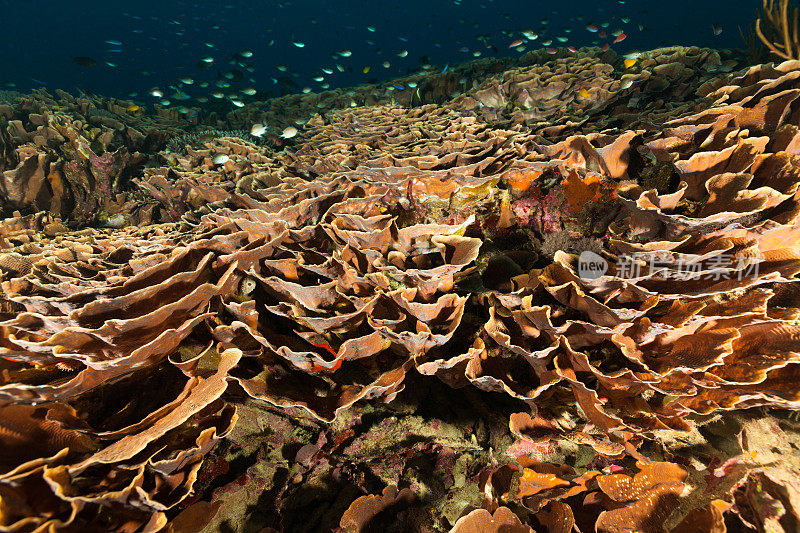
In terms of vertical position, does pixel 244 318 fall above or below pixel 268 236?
below

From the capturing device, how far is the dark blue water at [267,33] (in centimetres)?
7056

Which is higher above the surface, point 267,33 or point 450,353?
point 267,33

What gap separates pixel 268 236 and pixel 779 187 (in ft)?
12.6

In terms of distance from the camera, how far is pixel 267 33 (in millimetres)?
82562

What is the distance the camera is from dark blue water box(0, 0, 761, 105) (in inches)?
2778

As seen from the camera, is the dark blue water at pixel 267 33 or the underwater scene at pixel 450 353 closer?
the underwater scene at pixel 450 353

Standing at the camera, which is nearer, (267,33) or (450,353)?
(450,353)

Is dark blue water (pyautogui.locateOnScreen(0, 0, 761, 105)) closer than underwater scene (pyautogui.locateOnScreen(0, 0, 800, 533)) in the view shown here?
No

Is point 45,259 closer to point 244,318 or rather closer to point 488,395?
point 244,318

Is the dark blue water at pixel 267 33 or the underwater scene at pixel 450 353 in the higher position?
the dark blue water at pixel 267 33

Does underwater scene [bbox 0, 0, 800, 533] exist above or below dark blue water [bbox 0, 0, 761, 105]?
below

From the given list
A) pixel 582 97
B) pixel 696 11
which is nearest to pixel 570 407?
pixel 582 97

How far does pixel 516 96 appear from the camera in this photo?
5.89 metres

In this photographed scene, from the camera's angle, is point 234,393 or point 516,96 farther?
point 516,96
